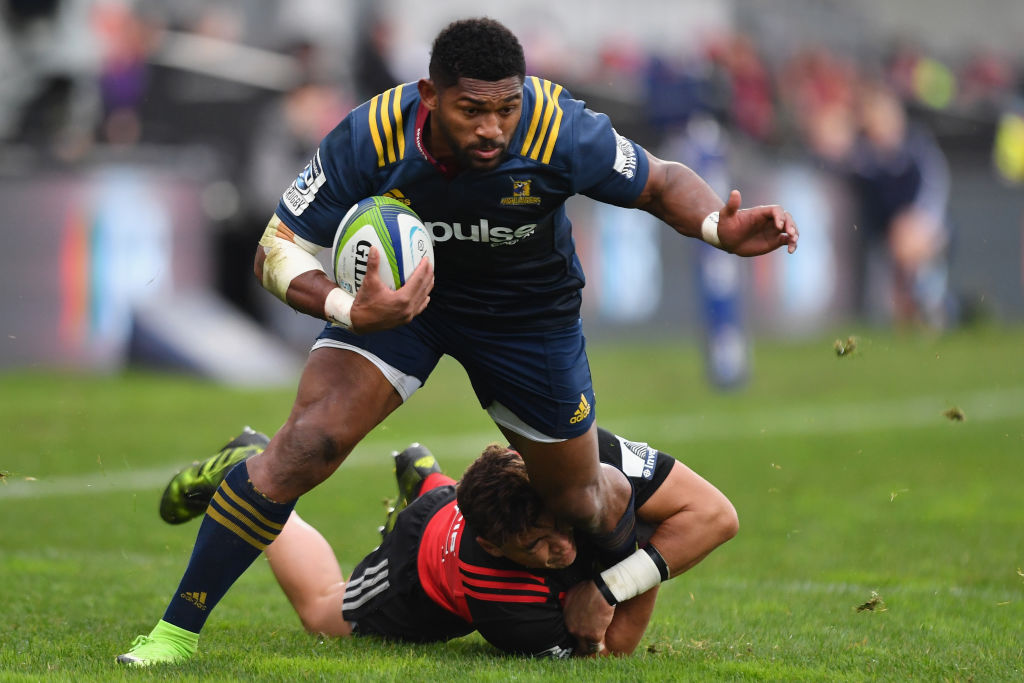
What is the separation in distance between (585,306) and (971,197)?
34.3 feet

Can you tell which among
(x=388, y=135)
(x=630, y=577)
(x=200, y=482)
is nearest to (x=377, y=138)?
(x=388, y=135)

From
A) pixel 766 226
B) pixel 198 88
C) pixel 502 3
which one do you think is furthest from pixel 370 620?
pixel 502 3

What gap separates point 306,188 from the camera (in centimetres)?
485

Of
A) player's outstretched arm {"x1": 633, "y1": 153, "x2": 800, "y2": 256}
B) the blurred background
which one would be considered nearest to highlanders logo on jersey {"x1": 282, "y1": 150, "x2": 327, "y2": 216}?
player's outstretched arm {"x1": 633, "y1": 153, "x2": 800, "y2": 256}

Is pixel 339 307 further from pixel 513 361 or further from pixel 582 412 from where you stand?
pixel 582 412

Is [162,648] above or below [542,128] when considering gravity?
below

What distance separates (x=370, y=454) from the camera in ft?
39.1

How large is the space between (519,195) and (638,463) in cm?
119

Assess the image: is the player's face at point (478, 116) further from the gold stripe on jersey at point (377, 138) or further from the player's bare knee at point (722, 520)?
the player's bare knee at point (722, 520)

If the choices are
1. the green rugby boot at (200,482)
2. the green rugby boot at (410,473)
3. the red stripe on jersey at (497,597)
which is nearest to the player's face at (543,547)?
the red stripe on jersey at (497,597)

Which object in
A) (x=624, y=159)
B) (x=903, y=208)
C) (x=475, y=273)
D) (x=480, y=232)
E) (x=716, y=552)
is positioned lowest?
(x=903, y=208)

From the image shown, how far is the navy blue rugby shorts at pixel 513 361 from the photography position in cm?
509

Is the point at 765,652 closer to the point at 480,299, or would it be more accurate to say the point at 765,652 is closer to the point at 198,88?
the point at 480,299

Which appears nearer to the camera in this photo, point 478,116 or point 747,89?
point 478,116
